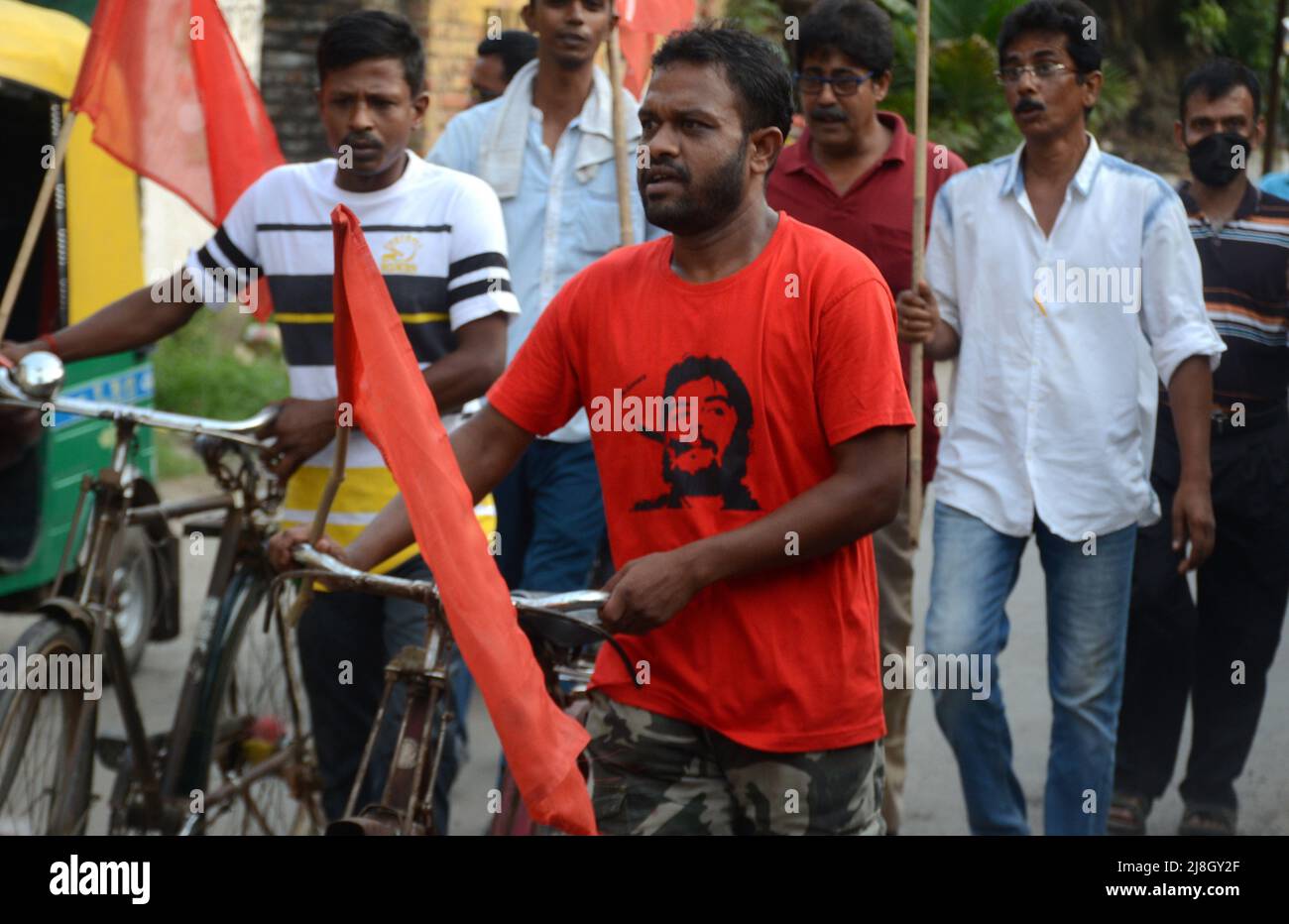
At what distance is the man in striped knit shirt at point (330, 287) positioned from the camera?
14.6 ft

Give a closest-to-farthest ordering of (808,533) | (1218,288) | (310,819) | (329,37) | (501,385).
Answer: (808,533) → (501,385) → (329,37) → (310,819) → (1218,288)

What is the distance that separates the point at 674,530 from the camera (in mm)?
3215

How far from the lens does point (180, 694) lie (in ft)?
15.1

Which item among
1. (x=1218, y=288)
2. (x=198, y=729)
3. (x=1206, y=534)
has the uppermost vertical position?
(x=1218, y=288)

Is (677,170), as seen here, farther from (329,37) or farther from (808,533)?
(329,37)

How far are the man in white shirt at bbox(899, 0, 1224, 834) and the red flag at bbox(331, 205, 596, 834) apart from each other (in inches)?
70.3

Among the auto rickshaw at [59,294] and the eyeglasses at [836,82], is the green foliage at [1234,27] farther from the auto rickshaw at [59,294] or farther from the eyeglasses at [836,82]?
the eyeglasses at [836,82]

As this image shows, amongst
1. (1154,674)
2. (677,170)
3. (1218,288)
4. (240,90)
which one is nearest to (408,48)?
(240,90)

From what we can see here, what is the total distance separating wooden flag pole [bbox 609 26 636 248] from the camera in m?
5.11

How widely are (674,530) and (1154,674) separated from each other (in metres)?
2.78

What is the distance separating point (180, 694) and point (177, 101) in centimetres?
178

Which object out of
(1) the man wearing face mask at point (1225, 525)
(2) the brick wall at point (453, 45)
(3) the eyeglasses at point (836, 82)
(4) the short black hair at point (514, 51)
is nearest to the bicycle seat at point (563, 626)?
(3) the eyeglasses at point (836, 82)

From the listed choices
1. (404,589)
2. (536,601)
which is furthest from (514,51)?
(536,601)

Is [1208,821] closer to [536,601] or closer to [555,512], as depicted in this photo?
[555,512]
